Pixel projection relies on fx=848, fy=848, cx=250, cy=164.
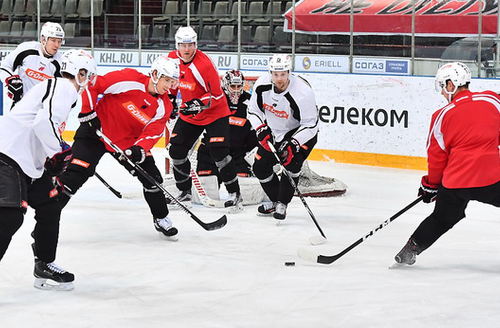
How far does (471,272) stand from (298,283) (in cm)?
84

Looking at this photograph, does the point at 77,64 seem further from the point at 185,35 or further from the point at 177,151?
the point at 177,151

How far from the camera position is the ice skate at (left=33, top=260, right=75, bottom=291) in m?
3.58

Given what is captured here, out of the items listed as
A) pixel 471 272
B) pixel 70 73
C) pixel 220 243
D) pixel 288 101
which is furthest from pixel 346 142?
pixel 70 73

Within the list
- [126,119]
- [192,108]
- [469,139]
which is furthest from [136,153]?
[469,139]

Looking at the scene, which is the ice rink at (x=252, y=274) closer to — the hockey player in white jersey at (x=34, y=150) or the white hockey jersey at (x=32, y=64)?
the hockey player in white jersey at (x=34, y=150)

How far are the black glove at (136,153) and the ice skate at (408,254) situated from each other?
139cm

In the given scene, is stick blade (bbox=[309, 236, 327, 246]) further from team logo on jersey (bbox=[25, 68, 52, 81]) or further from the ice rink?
team logo on jersey (bbox=[25, 68, 52, 81])

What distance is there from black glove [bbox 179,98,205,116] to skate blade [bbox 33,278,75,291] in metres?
1.78

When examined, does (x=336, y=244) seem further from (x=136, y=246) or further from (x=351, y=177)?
→ (x=351, y=177)

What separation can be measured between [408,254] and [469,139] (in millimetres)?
633

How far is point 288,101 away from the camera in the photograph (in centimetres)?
503

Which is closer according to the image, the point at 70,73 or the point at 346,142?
the point at 70,73

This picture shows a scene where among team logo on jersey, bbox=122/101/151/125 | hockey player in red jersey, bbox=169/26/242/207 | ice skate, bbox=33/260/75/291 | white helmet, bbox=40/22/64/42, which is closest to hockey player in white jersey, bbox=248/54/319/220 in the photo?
hockey player in red jersey, bbox=169/26/242/207

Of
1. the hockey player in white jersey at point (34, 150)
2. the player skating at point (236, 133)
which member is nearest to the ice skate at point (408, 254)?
the hockey player in white jersey at point (34, 150)
